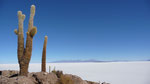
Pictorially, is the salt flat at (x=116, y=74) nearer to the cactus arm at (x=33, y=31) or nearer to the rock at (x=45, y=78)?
the rock at (x=45, y=78)

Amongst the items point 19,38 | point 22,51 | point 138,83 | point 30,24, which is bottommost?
point 138,83

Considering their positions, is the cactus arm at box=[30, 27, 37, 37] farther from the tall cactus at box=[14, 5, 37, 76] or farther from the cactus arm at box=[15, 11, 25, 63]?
the cactus arm at box=[15, 11, 25, 63]

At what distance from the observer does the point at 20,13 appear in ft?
36.3

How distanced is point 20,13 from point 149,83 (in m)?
13.4

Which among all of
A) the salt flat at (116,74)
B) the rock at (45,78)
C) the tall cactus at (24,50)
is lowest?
the salt flat at (116,74)

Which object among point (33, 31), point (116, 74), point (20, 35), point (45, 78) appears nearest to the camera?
point (45, 78)

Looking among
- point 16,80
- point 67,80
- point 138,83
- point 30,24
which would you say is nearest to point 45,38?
point 30,24

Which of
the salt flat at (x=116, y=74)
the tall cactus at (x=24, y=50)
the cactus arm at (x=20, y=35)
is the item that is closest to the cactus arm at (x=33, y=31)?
the tall cactus at (x=24, y=50)

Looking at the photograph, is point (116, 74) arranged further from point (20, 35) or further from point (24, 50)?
point (20, 35)

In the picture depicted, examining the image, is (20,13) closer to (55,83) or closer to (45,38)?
(45,38)

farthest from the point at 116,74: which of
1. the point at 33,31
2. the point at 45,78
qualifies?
the point at 33,31

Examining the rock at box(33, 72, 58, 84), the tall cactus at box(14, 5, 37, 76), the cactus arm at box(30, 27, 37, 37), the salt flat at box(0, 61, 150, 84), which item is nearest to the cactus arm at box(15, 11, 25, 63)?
the tall cactus at box(14, 5, 37, 76)

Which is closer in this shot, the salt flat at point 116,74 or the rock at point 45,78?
the rock at point 45,78

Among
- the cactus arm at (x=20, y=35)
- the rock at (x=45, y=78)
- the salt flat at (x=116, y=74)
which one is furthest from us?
the salt flat at (x=116, y=74)
